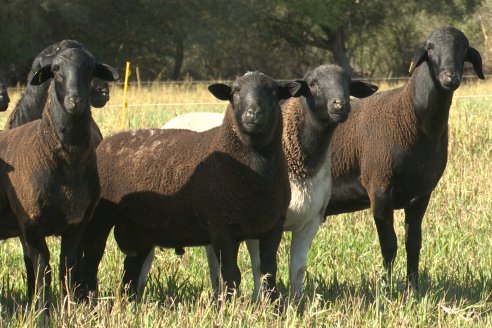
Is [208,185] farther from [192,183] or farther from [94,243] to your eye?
[94,243]

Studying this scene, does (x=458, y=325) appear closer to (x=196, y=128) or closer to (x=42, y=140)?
(x=42, y=140)

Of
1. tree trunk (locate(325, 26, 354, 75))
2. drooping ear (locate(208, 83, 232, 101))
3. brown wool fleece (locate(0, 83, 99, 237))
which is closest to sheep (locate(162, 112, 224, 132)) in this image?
drooping ear (locate(208, 83, 232, 101))

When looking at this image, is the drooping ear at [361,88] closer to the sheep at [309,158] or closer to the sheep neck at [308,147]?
the sheep at [309,158]

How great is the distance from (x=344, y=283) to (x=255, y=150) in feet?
5.37

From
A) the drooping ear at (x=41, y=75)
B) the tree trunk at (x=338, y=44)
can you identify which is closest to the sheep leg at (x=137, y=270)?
the drooping ear at (x=41, y=75)

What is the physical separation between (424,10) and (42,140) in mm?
41226

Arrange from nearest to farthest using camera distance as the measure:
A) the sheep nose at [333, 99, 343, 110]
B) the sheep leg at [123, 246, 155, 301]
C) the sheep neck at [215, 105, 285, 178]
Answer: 1. the sheep neck at [215, 105, 285, 178]
2. the sheep nose at [333, 99, 343, 110]
3. the sheep leg at [123, 246, 155, 301]

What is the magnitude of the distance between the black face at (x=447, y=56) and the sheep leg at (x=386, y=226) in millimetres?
1099

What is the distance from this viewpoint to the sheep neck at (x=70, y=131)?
7.07 meters

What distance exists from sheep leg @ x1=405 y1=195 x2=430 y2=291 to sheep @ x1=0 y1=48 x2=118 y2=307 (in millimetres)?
2940

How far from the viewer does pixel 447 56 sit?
849 centimetres

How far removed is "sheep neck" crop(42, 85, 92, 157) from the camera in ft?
→ 23.2

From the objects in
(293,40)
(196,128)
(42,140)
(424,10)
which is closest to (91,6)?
(293,40)

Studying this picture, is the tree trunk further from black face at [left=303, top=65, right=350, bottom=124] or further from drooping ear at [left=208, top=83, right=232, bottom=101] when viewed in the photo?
drooping ear at [left=208, top=83, right=232, bottom=101]
